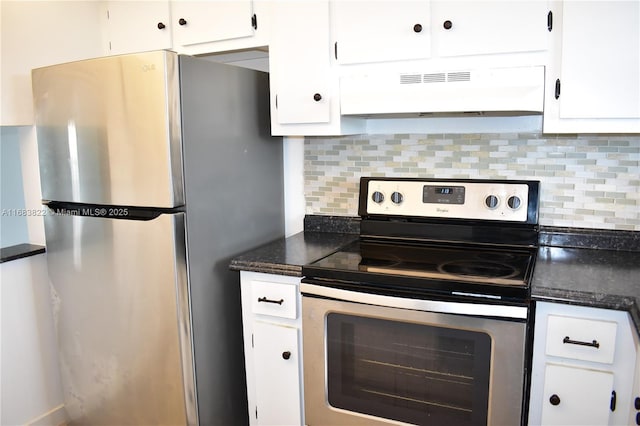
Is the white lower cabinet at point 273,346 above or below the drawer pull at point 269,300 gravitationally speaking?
below

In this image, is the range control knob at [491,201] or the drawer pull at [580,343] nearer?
the drawer pull at [580,343]

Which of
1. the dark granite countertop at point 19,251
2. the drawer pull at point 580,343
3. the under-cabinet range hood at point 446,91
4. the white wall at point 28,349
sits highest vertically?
the under-cabinet range hood at point 446,91

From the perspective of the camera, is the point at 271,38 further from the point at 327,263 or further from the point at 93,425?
the point at 93,425

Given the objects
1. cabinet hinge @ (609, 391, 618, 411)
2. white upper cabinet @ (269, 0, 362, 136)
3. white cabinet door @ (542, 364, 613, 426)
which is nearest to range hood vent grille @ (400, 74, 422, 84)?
white upper cabinet @ (269, 0, 362, 136)

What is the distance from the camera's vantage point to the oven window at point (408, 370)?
5.16 ft

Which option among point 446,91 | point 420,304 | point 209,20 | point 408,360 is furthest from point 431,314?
point 209,20

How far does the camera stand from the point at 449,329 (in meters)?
1.58

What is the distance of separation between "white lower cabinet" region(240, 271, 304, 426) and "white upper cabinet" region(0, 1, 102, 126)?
4.12 ft

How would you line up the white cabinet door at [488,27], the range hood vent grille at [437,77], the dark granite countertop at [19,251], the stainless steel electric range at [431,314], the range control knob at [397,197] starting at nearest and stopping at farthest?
1. the stainless steel electric range at [431,314]
2. the white cabinet door at [488,27]
3. the range hood vent grille at [437,77]
4. the range control knob at [397,197]
5. the dark granite countertop at [19,251]

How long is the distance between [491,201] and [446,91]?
0.47 m

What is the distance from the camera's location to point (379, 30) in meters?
1.85

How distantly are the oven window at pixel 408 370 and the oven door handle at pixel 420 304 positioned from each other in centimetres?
7

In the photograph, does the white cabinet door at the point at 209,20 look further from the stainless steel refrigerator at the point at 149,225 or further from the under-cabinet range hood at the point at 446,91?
the under-cabinet range hood at the point at 446,91

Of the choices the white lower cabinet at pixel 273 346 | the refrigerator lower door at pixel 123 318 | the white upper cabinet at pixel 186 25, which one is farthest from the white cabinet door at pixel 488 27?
the refrigerator lower door at pixel 123 318
